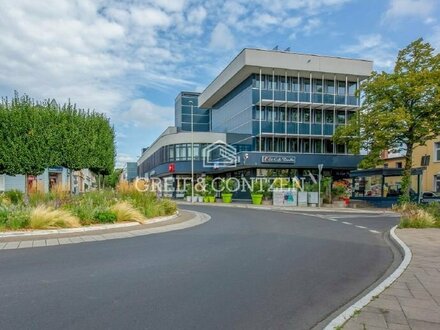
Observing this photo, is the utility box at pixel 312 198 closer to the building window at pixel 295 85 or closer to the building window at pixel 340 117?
the building window at pixel 295 85

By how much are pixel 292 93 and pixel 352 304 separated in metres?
37.6

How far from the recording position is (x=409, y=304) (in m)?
5.08

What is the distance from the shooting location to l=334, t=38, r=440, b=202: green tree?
26812mm

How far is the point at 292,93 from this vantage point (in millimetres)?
41000

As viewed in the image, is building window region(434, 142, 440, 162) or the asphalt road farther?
building window region(434, 142, 440, 162)

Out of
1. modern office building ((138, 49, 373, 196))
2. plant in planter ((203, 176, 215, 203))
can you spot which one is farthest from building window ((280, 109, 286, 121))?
plant in planter ((203, 176, 215, 203))

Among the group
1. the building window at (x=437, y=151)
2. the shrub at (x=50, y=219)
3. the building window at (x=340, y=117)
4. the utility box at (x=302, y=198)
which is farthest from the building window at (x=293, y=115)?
the shrub at (x=50, y=219)

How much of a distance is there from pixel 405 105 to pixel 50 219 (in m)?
25.7

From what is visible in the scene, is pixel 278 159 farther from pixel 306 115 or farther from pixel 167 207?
pixel 167 207

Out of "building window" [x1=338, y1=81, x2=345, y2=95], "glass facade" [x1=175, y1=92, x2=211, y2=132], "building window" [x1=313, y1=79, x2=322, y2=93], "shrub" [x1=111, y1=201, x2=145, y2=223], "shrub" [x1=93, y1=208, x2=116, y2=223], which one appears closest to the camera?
"shrub" [x1=93, y1=208, x2=116, y2=223]

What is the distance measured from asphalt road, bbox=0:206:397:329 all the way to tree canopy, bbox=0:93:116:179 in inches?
409

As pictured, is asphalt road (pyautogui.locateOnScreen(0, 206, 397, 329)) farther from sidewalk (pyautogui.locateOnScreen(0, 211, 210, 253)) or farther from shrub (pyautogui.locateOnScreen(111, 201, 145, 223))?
shrub (pyautogui.locateOnScreen(111, 201, 145, 223))

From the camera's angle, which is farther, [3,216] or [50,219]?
[50,219]

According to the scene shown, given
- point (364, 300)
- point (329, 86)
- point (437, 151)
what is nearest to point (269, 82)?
point (329, 86)
